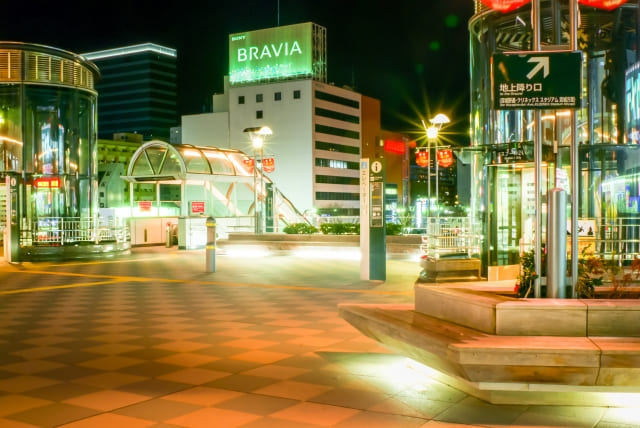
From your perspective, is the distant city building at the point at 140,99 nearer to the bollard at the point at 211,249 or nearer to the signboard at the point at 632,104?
the bollard at the point at 211,249

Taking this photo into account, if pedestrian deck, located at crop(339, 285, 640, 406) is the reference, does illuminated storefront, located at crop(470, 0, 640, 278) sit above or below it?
above

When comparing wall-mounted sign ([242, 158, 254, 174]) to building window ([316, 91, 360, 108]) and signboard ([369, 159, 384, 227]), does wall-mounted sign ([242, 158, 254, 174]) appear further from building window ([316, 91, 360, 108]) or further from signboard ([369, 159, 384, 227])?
building window ([316, 91, 360, 108])

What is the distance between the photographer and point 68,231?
25.7m

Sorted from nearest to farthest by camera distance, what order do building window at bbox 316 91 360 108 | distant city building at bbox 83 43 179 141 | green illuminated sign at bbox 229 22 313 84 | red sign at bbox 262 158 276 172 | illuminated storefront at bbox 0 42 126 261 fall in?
illuminated storefront at bbox 0 42 126 261, red sign at bbox 262 158 276 172, green illuminated sign at bbox 229 22 313 84, building window at bbox 316 91 360 108, distant city building at bbox 83 43 179 141

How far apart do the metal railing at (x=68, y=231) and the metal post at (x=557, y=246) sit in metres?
21.4

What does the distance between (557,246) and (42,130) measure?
959 inches

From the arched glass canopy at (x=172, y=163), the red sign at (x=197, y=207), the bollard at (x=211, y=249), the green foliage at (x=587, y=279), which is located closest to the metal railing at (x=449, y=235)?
the bollard at (x=211, y=249)

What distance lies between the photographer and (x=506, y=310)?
6.28 m

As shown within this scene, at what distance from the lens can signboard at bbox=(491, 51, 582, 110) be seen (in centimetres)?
707

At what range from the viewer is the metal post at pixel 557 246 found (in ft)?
23.2

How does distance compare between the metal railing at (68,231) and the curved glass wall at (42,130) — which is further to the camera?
the curved glass wall at (42,130)

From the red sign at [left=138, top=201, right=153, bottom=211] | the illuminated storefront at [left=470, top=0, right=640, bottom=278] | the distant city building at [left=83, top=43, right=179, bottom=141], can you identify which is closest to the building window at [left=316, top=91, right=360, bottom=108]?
the distant city building at [left=83, top=43, right=179, bottom=141]

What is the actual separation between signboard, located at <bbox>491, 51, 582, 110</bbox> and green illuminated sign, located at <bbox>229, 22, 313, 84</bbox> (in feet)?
354

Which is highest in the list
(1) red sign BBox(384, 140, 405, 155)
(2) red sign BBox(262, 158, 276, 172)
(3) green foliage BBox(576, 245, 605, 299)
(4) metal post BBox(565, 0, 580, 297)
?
(1) red sign BBox(384, 140, 405, 155)
